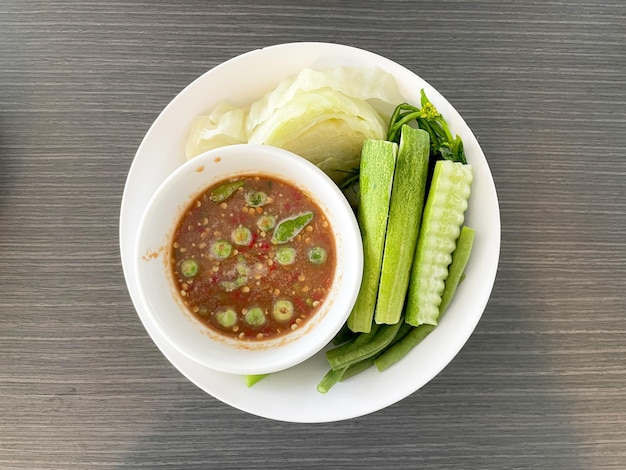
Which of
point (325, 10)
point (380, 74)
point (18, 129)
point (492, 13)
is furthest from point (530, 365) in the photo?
point (18, 129)

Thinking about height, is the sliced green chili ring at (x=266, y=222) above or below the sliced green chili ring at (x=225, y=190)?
below

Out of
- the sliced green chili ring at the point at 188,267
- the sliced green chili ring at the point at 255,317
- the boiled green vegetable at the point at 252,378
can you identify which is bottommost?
the boiled green vegetable at the point at 252,378

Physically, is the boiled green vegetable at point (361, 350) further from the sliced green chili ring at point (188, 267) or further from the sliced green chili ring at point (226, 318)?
the sliced green chili ring at point (188, 267)

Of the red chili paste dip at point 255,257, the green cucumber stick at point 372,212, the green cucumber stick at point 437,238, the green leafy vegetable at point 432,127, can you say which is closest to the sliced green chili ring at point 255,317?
the red chili paste dip at point 255,257

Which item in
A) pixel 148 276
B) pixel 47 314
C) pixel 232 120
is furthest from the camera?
pixel 47 314

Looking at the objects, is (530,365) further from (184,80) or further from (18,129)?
(18,129)

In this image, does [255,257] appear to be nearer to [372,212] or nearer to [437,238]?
[372,212]
